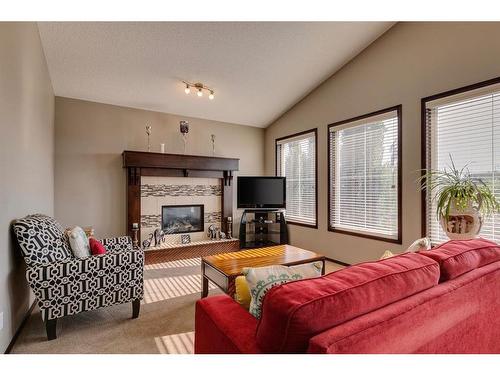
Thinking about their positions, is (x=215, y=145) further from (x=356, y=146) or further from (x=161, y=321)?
(x=161, y=321)

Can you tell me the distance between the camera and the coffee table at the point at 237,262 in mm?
2402

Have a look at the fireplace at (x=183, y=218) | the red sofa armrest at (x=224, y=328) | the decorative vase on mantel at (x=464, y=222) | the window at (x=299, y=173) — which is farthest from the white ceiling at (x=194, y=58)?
the red sofa armrest at (x=224, y=328)

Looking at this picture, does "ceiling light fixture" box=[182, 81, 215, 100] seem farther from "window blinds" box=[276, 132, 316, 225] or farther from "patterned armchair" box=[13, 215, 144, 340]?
"patterned armchair" box=[13, 215, 144, 340]

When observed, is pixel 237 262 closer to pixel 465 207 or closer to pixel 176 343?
pixel 176 343

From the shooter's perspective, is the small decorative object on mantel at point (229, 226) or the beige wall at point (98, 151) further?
the small decorative object on mantel at point (229, 226)

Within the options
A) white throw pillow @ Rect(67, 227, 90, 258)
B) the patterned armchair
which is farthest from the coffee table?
white throw pillow @ Rect(67, 227, 90, 258)

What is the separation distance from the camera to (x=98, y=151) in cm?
429

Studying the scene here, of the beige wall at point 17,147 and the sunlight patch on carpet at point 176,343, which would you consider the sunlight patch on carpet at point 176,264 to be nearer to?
the beige wall at point 17,147

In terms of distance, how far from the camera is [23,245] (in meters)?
2.02

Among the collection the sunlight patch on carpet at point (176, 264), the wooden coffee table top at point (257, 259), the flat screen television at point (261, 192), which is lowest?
the sunlight patch on carpet at point (176, 264)

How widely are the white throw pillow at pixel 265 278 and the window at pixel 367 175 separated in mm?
2672

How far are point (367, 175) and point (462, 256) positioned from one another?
8.69 feet

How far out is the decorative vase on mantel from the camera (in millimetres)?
2447

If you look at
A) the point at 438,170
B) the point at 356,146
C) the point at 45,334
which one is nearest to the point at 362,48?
the point at 356,146
